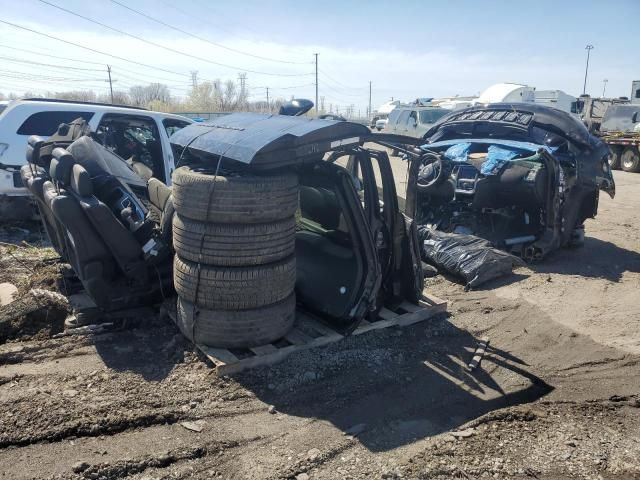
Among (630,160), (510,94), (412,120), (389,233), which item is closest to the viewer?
(389,233)

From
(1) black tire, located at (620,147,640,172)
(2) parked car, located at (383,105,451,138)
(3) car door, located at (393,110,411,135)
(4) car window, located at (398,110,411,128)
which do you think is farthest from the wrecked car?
(1) black tire, located at (620,147,640,172)

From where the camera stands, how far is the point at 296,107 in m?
4.81

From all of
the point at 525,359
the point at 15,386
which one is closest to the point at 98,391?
the point at 15,386

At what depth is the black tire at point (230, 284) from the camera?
3.65 metres

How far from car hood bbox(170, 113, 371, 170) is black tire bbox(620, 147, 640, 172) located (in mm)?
19065

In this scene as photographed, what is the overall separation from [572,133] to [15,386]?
707 cm

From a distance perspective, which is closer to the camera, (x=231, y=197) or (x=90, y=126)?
(x=231, y=197)

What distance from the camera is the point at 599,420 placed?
3.32m

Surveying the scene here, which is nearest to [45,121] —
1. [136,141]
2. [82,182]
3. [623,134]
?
[136,141]

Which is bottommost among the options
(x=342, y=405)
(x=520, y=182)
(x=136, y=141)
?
(x=342, y=405)

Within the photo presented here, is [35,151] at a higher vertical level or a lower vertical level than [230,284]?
higher

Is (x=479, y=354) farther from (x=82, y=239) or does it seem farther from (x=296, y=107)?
(x=82, y=239)

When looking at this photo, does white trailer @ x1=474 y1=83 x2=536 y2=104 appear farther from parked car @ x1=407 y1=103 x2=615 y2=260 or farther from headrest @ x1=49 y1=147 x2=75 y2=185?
headrest @ x1=49 y1=147 x2=75 y2=185

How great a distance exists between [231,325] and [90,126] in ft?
15.6
